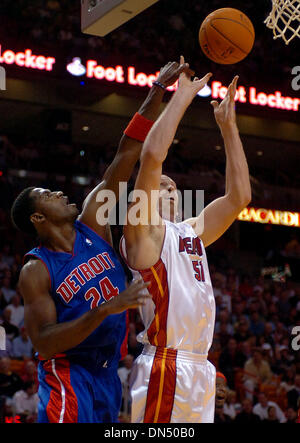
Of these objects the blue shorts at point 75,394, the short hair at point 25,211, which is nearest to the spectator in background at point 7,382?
the short hair at point 25,211

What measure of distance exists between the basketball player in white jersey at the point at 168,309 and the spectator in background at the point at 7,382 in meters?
5.18

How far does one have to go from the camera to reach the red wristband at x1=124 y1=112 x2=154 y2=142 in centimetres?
372

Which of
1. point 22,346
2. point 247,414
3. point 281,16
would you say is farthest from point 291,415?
point 281,16

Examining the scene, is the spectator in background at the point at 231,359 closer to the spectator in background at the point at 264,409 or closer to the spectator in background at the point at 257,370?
the spectator in background at the point at 257,370

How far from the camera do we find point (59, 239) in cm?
378

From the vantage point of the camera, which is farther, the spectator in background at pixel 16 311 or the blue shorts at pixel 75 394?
the spectator in background at pixel 16 311

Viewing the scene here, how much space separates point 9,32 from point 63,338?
38.3ft

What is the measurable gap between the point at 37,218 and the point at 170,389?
115cm

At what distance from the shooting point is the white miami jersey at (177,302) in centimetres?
347

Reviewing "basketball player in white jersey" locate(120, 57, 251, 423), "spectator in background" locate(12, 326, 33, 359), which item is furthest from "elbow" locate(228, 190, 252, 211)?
"spectator in background" locate(12, 326, 33, 359)

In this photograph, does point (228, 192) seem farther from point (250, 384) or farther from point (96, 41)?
point (96, 41)

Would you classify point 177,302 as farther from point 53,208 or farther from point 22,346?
point 22,346

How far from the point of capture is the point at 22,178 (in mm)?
14570
